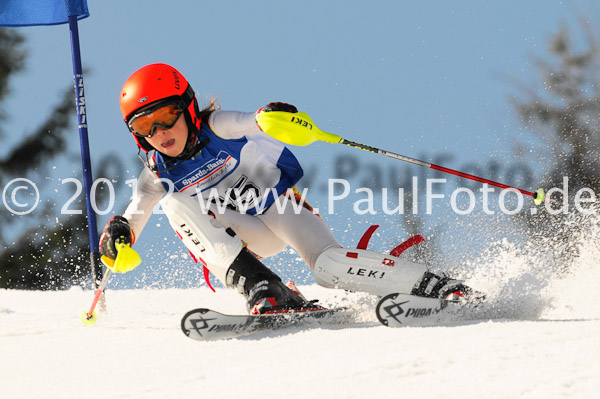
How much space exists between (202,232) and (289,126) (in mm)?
719

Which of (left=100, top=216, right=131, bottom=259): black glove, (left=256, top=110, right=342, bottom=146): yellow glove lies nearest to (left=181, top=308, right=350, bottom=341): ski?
(left=100, top=216, right=131, bottom=259): black glove

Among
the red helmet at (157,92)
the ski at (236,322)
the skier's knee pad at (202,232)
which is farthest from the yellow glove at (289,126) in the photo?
the ski at (236,322)

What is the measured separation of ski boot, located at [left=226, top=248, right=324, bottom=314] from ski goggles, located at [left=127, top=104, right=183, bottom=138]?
2.74ft

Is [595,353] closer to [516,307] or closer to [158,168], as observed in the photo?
[516,307]

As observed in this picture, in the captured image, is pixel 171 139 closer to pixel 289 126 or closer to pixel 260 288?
pixel 289 126

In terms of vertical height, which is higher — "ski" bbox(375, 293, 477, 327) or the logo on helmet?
the logo on helmet

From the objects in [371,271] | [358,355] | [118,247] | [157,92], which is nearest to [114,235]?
[118,247]

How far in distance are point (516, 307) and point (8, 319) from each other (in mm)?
3379

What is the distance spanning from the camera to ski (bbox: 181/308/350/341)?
10.2 feet

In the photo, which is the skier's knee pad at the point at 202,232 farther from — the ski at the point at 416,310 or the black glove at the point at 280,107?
the ski at the point at 416,310

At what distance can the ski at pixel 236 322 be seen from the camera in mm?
3119

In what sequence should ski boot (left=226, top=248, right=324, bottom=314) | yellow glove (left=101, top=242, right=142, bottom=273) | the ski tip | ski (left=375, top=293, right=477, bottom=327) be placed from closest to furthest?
ski (left=375, top=293, right=477, bottom=327) < ski boot (left=226, top=248, right=324, bottom=314) < yellow glove (left=101, top=242, right=142, bottom=273) < the ski tip

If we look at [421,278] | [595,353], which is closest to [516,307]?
[421,278]

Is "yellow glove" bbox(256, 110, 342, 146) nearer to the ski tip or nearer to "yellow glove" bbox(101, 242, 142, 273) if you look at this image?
"yellow glove" bbox(101, 242, 142, 273)
